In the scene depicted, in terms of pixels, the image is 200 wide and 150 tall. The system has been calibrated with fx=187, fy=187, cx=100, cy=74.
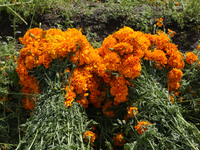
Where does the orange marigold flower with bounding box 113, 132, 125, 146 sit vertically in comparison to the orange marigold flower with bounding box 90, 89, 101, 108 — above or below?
below

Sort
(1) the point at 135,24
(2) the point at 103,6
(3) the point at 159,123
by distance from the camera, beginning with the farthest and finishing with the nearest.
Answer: (2) the point at 103,6 → (1) the point at 135,24 → (3) the point at 159,123

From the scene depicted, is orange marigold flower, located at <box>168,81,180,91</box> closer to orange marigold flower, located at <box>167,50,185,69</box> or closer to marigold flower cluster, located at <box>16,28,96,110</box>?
orange marigold flower, located at <box>167,50,185,69</box>

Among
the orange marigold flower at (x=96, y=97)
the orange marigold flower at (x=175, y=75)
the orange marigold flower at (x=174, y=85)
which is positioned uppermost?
the orange marigold flower at (x=175, y=75)

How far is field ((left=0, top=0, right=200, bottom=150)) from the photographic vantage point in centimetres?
173

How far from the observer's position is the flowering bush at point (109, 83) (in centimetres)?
179

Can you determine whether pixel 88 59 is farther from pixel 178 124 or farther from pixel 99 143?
pixel 178 124

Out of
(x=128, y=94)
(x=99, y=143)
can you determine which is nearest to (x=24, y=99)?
(x=99, y=143)

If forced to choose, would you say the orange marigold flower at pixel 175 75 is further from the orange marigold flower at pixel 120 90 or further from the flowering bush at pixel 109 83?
the orange marigold flower at pixel 120 90

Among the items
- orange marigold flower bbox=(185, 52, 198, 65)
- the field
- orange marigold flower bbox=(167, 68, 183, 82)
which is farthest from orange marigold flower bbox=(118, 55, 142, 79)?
orange marigold flower bbox=(185, 52, 198, 65)

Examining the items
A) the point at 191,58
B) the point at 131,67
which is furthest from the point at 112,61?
the point at 191,58

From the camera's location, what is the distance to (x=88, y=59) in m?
2.04

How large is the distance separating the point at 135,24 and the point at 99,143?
223cm

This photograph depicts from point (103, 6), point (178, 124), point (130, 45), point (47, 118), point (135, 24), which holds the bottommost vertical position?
point (178, 124)

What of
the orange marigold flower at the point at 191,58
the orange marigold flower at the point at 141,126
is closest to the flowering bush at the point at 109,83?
the orange marigold flower at the point at 141,126
